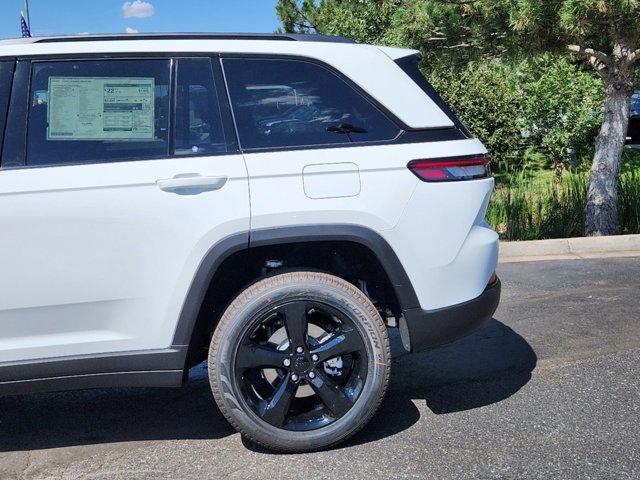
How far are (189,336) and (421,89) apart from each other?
1.57 m

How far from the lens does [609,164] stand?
8375 millimetres

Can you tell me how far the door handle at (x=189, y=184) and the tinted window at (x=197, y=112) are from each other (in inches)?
5.6

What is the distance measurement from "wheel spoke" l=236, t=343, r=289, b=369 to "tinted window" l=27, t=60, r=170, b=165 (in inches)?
36.6

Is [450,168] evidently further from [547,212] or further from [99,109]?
[547,212]

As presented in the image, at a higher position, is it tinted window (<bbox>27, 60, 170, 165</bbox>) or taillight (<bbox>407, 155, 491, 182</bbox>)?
tinted window (<bbox>27, 60, 170, 165</bbox>)

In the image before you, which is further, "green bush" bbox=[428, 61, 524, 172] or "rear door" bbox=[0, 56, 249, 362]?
"green bush" bbox=[428, 61, 524, 172]

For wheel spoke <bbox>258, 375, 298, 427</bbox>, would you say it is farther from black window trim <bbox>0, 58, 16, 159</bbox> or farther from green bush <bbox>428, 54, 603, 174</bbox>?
green bush <bbox>428, 54, 603, 174</bbox>

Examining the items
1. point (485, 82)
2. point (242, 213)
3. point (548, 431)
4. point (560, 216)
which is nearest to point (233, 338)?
point (242, 213)

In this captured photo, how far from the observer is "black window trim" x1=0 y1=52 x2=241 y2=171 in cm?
324

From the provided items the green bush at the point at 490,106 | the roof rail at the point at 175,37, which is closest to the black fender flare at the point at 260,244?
the roof rail at the point at 175,37

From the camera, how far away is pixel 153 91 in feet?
11.1

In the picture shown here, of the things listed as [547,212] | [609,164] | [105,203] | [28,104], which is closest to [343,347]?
[105,203]

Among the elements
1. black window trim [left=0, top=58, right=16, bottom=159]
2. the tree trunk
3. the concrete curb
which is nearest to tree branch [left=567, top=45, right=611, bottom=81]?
the tree trunk

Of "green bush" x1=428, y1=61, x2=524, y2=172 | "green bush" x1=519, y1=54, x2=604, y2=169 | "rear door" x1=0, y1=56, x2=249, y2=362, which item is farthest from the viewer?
"green bush" x1=428, y1=61, x2=524, y2=172
